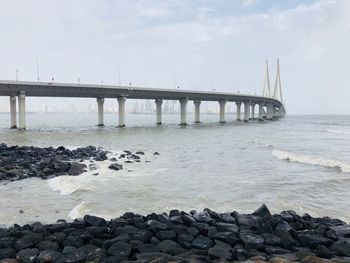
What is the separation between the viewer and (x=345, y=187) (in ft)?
57.6

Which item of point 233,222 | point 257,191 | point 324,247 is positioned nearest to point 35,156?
point 257,191

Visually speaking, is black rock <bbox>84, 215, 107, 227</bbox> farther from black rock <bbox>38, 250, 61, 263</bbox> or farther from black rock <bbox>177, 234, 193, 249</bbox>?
black rock <bbox>177, 234, 193, 249</bbox>

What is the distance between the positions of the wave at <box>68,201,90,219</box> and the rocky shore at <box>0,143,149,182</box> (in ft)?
21.0

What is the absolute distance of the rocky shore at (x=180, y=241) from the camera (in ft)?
24.5

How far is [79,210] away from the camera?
12.4m

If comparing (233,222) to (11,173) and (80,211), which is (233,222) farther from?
(11,173)

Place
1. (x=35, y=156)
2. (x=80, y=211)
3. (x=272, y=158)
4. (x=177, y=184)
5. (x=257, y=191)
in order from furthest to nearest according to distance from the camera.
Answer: (x=272, y=158), (x=35, y=156), (x=177, y=184), (x=257, y=191), (x=80, y=211)

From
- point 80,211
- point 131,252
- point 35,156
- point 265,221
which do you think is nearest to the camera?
point 131,252

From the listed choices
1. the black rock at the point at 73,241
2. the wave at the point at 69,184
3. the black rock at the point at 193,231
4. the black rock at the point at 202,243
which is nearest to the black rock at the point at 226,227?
the black rock at the point at 193,231

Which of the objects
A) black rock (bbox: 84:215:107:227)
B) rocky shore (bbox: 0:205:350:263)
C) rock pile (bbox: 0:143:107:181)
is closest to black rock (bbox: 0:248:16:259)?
rocky shore (bbox: 0:205:350:263)

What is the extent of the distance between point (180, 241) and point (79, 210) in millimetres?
5342

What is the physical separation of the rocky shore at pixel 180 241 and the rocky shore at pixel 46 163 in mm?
10419

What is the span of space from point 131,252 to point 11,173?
13279mm

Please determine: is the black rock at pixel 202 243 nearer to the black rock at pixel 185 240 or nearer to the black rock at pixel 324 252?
the black rock at pixel 185 240
